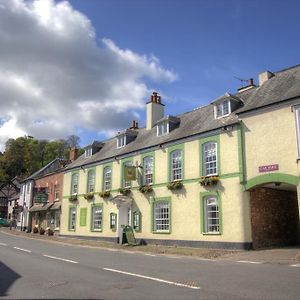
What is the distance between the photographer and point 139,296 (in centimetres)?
853

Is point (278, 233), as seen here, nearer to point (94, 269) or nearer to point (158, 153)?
point (158, 153)

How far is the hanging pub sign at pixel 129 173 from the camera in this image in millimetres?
27977

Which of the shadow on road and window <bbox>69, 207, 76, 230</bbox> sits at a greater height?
window <bbox>69, 207, 76, 230</bbox>

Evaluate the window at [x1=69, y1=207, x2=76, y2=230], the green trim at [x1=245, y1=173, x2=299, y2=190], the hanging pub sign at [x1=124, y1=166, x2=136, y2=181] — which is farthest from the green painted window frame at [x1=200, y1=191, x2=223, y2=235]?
the window at [x1=69, y1=207, x2=76, y2=230]

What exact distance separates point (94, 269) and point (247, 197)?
441 inches

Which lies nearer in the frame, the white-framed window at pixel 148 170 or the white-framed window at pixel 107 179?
the white-framed window at pixel 148 170

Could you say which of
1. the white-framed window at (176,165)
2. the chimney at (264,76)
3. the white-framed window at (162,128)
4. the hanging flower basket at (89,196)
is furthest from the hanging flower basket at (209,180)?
the hanging flower basket at (89,196)

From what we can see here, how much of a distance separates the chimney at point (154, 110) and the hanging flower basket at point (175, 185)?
24.9 ft

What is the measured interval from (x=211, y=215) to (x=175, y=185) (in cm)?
333

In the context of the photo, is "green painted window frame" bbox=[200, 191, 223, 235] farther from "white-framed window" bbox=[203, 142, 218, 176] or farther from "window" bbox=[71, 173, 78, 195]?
"window" bbox=[71, 173, 78, 195]

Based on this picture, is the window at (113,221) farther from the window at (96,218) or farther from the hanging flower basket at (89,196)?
the hanging flower basket at (89,196)

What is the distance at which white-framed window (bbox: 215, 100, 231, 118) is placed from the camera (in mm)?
23891

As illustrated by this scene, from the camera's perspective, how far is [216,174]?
23.0 meters

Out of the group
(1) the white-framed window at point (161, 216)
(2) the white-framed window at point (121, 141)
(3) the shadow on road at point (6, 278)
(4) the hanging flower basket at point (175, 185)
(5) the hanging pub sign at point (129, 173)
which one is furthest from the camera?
(2) the white-framed window at point (121, 141)
